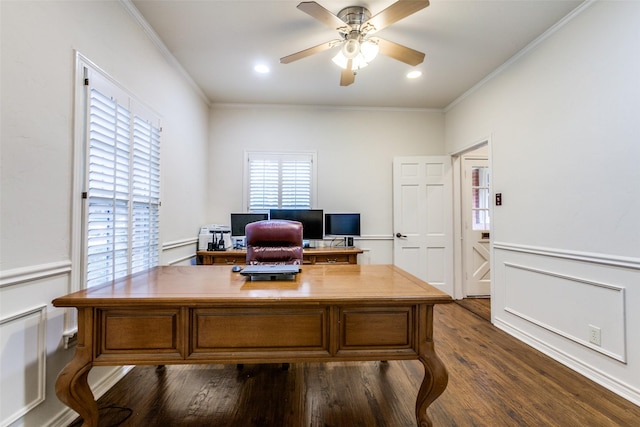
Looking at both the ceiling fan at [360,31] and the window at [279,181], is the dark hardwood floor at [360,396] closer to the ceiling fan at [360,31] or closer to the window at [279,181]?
the window at [279,181]

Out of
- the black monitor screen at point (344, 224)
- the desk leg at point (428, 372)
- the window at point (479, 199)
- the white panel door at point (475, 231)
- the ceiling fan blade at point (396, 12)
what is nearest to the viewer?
the desk leg at point (428, 372)

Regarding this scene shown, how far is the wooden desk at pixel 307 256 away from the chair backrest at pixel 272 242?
101cm

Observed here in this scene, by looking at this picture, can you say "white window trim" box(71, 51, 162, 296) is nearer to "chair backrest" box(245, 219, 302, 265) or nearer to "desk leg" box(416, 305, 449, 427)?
"chair backrest" box(245, 219, 302, 265)

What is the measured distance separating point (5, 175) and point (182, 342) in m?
1.13

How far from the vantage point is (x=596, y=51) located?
2.11m

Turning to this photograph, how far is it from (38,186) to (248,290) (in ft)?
4.00

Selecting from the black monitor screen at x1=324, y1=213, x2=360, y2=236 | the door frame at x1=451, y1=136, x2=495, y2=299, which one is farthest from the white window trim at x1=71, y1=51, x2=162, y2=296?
the door frame at x1=451, y1=136, x2=495, y2=299

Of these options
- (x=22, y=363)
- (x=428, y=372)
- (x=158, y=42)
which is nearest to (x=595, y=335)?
(x=428, y=372)

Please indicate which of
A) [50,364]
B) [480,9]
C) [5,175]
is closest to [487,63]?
[480,9]

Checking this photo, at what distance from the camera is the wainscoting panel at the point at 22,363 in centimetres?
129

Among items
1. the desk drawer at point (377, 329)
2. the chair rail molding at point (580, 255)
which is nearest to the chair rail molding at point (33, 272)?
the desk drawer at point (377, 329)

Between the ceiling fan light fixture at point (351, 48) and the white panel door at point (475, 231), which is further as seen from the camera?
the white panel door at point (475, 231)

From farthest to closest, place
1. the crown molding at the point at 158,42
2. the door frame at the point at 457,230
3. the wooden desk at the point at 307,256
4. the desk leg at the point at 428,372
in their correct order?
the door frame at the point at 457,230 < the wooden desk at the point at 307,256 < the crown molding at the point at 158,42 < the desk leg at the point at 428,372

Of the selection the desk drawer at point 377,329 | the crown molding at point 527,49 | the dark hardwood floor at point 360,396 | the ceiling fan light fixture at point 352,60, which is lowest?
the dark hardwood floor at point 360,396
